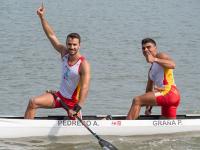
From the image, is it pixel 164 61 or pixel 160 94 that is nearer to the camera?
pixel 164 61

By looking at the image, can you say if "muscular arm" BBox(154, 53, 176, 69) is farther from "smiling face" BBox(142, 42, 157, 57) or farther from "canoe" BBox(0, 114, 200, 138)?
"canoe" BBox(0, 114, 200, 138)

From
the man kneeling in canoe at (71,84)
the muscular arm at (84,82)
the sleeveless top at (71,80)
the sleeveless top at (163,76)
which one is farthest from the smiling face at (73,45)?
the sleeveless top at (163,76)

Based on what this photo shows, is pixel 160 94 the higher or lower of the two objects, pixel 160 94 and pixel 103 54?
the lower

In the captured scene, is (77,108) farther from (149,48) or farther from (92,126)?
(149,48)

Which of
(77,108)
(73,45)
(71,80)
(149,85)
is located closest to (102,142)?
(77,108)

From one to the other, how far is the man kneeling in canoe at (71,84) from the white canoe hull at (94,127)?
0.20 metres

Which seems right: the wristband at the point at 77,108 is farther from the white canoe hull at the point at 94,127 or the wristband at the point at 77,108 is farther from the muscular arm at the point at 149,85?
the muscular arm at the point at 149,85

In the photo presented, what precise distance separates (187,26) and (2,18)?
9.17 metres

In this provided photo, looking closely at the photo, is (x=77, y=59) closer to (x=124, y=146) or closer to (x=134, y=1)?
(x=124, y=146)

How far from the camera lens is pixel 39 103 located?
408 inches

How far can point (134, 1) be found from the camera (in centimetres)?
3878

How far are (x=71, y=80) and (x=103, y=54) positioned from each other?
34.0 ft

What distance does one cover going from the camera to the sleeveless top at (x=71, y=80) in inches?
406

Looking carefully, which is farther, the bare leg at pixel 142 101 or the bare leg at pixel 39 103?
the bare leg at pixel 142 101
